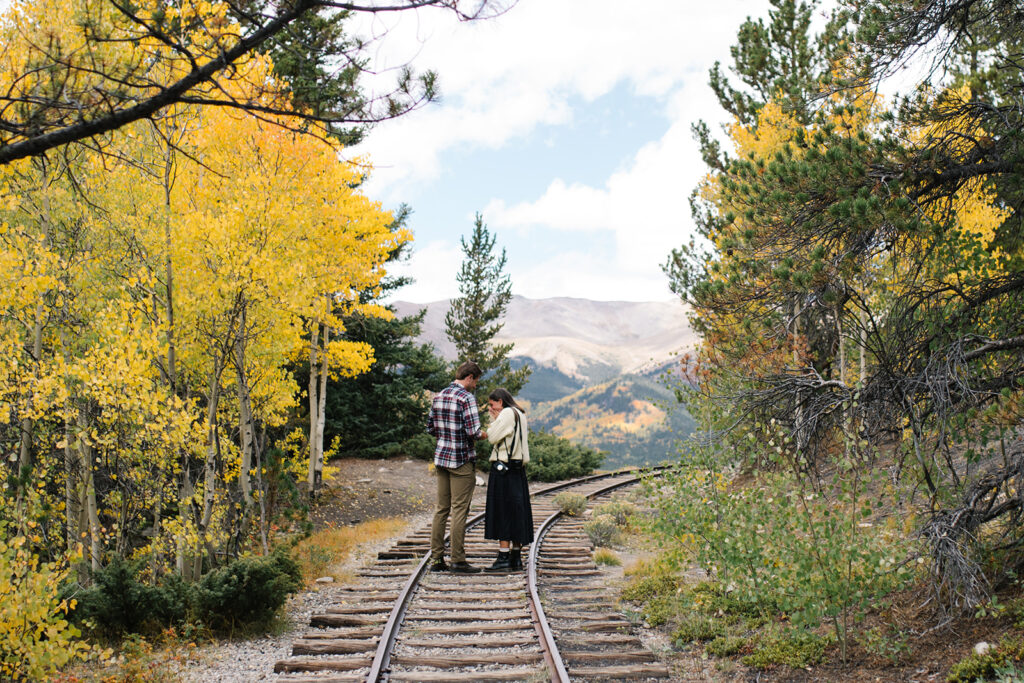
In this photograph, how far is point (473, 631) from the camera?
6.18 meters

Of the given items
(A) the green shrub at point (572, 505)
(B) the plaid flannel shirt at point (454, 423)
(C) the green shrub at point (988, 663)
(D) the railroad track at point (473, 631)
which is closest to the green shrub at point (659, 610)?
(D) the railroad track at point (473, 631)

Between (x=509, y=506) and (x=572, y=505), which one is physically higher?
(x=509, y=506)

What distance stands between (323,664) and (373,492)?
12.9 meters

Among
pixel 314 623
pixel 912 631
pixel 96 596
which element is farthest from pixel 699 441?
pixel 96 596

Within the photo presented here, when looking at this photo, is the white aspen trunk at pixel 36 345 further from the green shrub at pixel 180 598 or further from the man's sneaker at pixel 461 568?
the man's sneaker at pixel 461 568

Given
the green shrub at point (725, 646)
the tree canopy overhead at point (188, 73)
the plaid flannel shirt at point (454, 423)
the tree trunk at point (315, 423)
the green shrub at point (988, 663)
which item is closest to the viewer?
the tree canopy overhead at point (188, 73)

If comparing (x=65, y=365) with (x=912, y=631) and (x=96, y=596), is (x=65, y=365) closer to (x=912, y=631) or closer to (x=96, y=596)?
(x=96, y=596)

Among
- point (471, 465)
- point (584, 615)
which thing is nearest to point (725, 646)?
point (584, 615)

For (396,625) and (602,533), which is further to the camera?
(602,533)

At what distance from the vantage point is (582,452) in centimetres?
2572

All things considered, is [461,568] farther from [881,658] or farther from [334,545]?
[881,658]

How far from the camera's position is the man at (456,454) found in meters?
8.01

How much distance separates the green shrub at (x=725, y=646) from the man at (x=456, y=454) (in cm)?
316

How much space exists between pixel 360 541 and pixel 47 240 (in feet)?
A: 22.1
